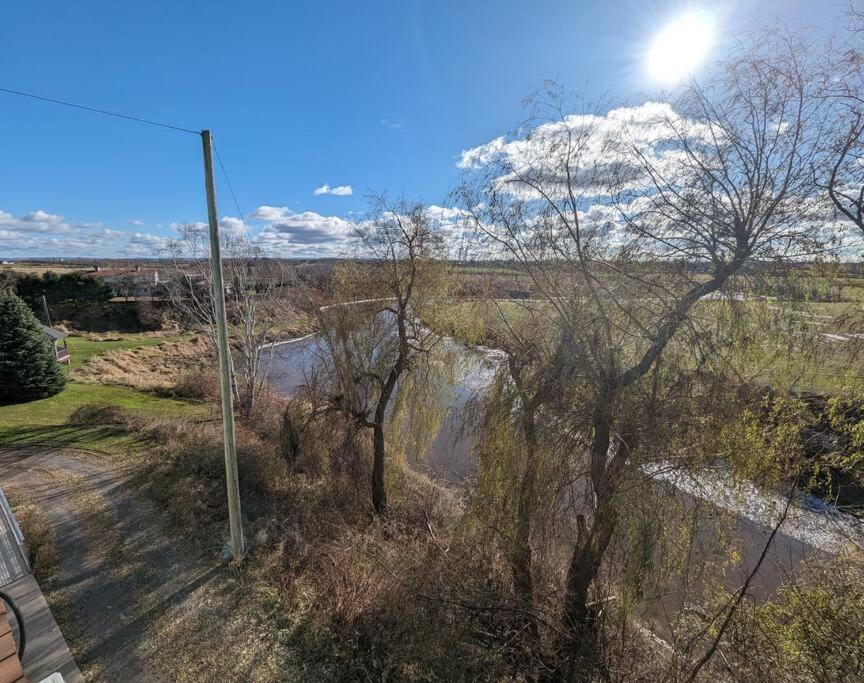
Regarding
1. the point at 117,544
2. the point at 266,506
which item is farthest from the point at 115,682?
the point at 266,506

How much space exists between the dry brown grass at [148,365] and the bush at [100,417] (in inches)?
215

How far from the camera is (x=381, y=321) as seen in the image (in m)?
8.52

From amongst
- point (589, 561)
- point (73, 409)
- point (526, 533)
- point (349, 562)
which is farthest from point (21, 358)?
point (589, 561)

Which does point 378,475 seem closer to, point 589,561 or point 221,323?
point 221,323

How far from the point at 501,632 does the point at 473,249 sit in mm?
5429

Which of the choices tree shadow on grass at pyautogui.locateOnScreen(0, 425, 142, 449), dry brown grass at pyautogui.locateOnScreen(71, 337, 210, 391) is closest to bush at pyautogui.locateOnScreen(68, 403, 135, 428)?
tree shadow on grass at pyautogui.locateOnScreen(0, 425, 142, 449)

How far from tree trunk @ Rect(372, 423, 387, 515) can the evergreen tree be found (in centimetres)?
1570

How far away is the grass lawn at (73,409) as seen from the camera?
36.9 feet

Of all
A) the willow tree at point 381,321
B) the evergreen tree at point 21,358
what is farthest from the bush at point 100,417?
the willow tree at point 381,321

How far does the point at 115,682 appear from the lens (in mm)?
4426

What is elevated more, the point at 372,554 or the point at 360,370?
the point at 360,370

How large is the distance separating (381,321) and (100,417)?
449 inches

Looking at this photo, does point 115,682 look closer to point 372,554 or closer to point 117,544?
point 117,544

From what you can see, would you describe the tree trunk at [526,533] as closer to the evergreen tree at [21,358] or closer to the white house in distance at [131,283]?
the evergreen tree at [21,358]
